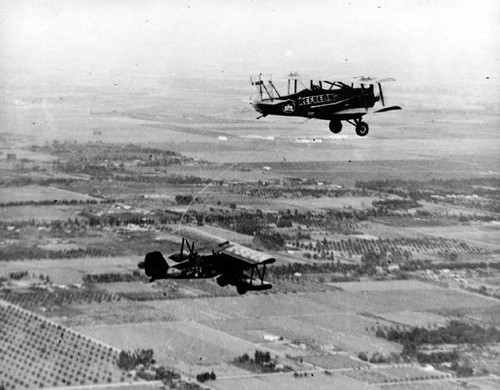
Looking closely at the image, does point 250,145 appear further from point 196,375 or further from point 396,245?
point 196,375

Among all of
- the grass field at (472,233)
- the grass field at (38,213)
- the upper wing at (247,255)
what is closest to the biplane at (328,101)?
the upper wing at (247,255)

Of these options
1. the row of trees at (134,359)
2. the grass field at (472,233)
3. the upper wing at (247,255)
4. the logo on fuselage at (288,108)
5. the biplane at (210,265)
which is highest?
the logo on fuselage at (288,108)

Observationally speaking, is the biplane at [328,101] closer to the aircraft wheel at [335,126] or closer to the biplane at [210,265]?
the aircraft wheel at [335,126]

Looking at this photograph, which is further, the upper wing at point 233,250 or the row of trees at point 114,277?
the row of trees at point 114,277

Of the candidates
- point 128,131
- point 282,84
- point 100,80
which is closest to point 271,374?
point 282,84

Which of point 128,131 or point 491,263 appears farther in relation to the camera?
point 128,131

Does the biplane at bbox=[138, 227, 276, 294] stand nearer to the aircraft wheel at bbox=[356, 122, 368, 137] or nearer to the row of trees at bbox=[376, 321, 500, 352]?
the aircraft wheel at bbox=[356, 122, 368, 137]

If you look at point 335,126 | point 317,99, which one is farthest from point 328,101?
point 335,126
